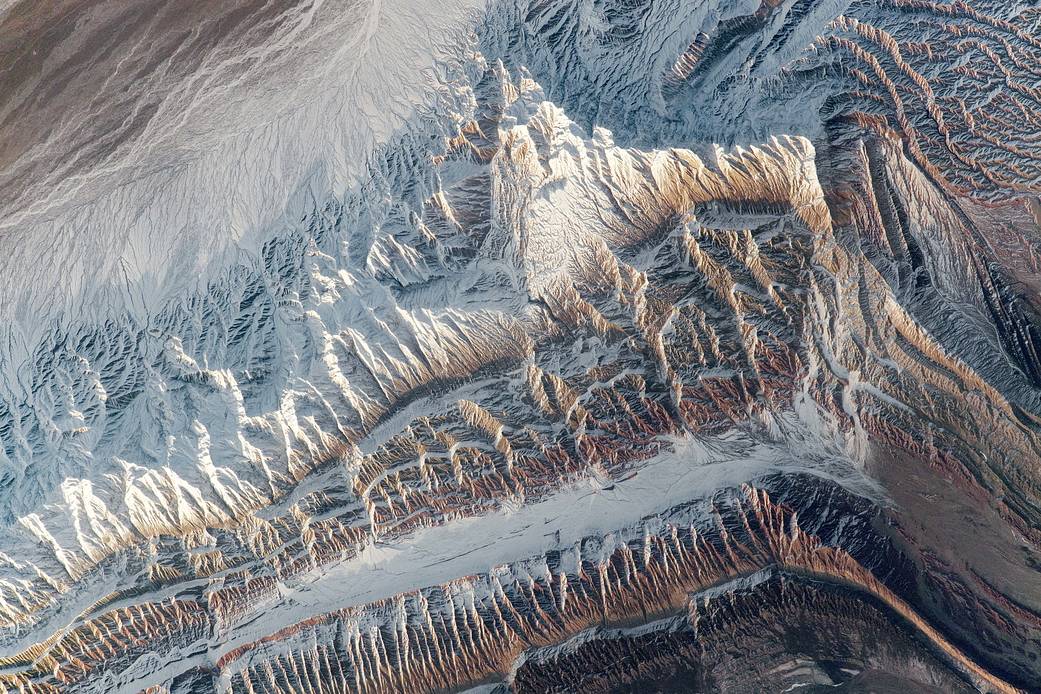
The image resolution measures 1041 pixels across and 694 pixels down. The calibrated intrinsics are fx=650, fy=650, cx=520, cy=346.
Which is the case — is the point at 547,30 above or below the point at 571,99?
above

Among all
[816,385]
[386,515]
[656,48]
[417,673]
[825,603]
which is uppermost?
[656,48]

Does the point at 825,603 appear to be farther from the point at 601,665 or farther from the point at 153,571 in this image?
the point at 153,571

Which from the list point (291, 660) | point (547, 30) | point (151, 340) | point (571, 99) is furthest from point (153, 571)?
point (547, 30)

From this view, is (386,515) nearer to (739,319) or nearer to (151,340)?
(151,340)

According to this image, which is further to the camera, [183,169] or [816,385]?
[183,169]

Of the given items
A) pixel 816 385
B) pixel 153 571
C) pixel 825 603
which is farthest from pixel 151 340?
pixel 825 603

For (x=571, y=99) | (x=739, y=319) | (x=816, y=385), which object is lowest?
(x=816, y=385)
